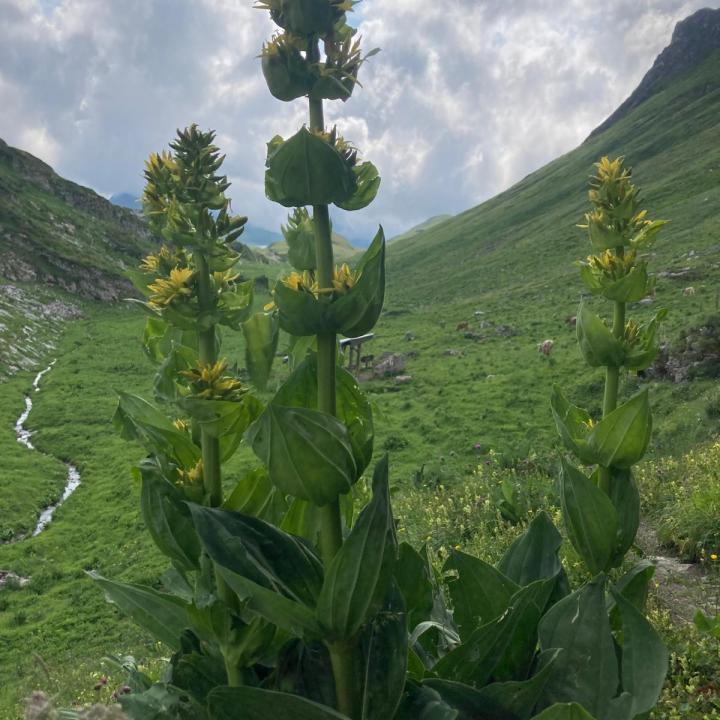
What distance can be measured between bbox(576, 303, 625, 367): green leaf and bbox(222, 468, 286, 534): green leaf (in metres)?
1.65

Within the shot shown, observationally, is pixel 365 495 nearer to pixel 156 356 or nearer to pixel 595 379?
pixel 156 356

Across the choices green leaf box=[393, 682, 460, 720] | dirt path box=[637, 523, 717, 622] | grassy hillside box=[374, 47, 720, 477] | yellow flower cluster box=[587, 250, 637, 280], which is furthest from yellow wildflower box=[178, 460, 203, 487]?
grassy hillside box=[374, 47, 720, 477]

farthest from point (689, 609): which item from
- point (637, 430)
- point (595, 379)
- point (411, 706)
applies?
point (595, 379)

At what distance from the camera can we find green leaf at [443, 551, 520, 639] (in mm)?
2936

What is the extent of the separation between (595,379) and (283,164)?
20.9 meters

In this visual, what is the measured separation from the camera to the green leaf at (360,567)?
2107mm

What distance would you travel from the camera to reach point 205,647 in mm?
2627

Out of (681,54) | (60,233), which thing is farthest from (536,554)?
(681,54)

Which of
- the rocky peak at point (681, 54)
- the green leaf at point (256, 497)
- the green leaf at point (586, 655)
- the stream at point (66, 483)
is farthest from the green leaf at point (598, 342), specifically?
the rocky peak at point (681, 54)

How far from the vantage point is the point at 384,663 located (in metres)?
2.25

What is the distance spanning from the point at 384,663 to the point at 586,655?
830 millimetres

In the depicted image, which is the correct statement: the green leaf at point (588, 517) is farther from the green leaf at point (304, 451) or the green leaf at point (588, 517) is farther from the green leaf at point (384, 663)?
the green leaf at point (304, 451)

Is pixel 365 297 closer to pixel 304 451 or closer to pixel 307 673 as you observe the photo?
pixel 304 451

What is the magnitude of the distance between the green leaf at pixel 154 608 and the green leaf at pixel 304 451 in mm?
883
